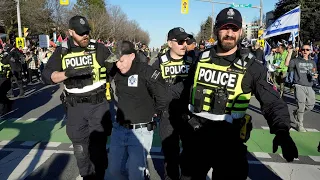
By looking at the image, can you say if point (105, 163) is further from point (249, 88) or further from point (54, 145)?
point (54, 145)

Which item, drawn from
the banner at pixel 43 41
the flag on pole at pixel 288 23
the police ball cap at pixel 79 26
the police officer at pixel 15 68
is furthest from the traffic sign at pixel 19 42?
the police ball cap at pixel 79 26

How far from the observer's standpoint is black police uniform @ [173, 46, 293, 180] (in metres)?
2.53

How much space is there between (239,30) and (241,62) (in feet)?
0.91

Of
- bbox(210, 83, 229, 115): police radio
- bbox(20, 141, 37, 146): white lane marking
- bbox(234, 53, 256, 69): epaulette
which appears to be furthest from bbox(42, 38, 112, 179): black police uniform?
bbox(20, 141, 37, 146): white lane marking

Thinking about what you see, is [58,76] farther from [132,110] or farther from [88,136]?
[132,110]

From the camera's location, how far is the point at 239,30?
2.68m

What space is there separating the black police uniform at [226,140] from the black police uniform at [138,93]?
78cm

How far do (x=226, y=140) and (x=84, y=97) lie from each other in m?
1.69

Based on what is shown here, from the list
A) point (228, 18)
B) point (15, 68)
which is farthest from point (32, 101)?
point (228, 18)

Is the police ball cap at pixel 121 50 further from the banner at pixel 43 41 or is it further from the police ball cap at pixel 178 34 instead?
the banner at pixel 43 41

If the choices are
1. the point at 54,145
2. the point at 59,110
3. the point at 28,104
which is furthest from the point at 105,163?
the point at 28,104

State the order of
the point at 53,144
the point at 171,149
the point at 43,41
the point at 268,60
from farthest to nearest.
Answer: the point at 43,41 → the point at 268,60 → the point at 53,144 → the point at 171,149

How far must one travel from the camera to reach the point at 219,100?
2.61 metres

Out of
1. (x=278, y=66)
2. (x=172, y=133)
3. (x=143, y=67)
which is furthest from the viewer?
(x=278, y=66)
